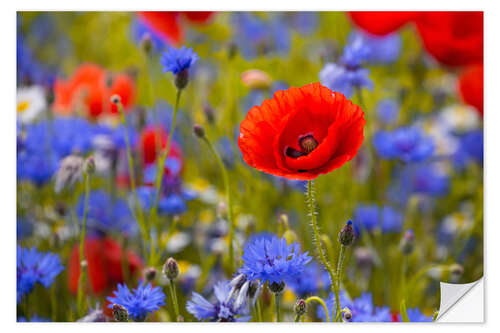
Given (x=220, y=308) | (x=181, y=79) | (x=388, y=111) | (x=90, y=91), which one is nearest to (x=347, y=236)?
(x=220, y=308)

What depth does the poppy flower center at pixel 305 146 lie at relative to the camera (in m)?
0.81

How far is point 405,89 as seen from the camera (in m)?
1.34

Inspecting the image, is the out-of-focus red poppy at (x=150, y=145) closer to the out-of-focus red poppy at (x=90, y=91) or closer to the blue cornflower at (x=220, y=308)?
the out-of-focus red poppy at (x=90, y=91)

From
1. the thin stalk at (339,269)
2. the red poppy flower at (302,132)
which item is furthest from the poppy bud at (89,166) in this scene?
the thin stalk at (339,269)

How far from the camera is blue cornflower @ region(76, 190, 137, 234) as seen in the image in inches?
47.1

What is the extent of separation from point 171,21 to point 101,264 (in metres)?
0.48

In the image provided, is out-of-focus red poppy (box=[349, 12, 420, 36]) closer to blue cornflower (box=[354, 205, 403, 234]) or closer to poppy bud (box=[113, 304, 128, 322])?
blue cornflower (box=[354, 205, 403, 234])

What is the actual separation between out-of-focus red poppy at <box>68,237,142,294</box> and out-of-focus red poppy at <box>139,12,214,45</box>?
16.9 inches

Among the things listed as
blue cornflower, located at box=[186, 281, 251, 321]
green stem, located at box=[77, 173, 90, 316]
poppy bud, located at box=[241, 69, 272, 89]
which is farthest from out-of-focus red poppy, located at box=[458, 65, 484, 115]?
green stem, located at box=[77, 173, 90, 316]

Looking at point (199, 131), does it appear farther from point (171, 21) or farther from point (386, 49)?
point (386, 49)
